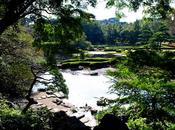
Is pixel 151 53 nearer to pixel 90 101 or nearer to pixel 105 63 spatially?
pixel 90 101

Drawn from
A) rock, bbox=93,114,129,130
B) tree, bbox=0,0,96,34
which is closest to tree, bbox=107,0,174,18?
tree, bbox=0,0,96,34

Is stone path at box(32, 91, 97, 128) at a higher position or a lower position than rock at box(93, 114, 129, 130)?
lower

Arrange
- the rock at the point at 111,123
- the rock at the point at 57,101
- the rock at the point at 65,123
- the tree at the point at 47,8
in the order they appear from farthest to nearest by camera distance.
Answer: the rock at the point at 57,101 → the rock at the point at 65,123 → the rock at the point at 111,123 → the tree at the point at 47,8

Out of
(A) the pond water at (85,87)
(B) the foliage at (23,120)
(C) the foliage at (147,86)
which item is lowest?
(A) the pond water at (85,87)

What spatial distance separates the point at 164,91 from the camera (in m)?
8.42

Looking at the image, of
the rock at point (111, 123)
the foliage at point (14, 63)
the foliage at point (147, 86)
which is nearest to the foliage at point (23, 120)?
the foliage at point (14, 63)

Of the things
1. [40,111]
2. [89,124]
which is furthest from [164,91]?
[89,124]

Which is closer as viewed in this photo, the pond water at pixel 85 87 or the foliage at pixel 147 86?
the foliage at pixel 147 86

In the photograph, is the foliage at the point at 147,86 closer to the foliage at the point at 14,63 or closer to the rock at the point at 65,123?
the foliage at the point at 14,63

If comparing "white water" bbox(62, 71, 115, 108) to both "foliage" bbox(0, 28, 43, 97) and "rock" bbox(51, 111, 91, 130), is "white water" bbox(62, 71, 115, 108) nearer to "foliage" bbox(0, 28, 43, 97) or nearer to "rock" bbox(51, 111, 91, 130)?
"foliage" bbox(0, 28, 43, 97)

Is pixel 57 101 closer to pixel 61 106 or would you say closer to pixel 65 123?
pixel 61 106

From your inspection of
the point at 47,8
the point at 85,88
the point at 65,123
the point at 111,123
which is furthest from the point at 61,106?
the point at 47,8

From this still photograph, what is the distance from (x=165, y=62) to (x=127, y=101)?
1.63m

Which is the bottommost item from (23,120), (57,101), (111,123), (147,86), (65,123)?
(57,101)
